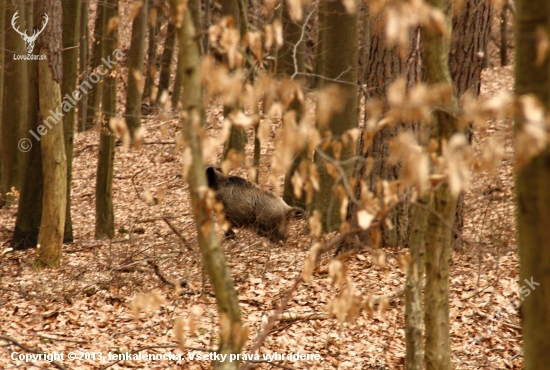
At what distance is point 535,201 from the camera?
7.08 feet

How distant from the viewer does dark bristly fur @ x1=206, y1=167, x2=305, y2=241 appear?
424 inches

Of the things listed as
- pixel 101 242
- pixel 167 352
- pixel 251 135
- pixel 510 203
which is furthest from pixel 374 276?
pixel 251 135

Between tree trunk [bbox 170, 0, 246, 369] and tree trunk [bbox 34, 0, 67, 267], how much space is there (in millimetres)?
7032

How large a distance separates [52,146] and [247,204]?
3692 mm

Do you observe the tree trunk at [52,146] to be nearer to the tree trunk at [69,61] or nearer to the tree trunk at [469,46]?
the tree trunk at [69,61]

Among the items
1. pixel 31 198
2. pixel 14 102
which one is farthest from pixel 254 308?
pixel 14 102

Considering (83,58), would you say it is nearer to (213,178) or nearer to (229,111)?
(229,111)

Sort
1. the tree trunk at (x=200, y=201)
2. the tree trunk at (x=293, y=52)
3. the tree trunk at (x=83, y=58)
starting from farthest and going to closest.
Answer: the tree trunk at (x=83, y=58)
the tree trunk at (x=293, y=52)
the tree trunk at (x=200, y=201)

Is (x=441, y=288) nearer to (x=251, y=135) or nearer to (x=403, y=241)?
(x=403, y=241)

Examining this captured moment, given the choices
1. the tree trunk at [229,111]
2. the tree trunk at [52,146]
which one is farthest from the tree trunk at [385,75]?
the tree trunk at [229,111]

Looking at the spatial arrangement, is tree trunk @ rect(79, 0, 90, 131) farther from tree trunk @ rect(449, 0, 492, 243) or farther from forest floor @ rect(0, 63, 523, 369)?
tree trunk @ rect(449, 0, 492, 243)

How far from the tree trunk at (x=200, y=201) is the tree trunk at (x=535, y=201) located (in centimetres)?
147

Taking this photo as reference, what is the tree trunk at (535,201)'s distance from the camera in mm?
2125

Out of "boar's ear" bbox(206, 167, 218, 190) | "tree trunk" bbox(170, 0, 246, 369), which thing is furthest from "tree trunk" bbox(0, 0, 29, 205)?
"tree trunk" bbox(170, 0, 246, 369)
